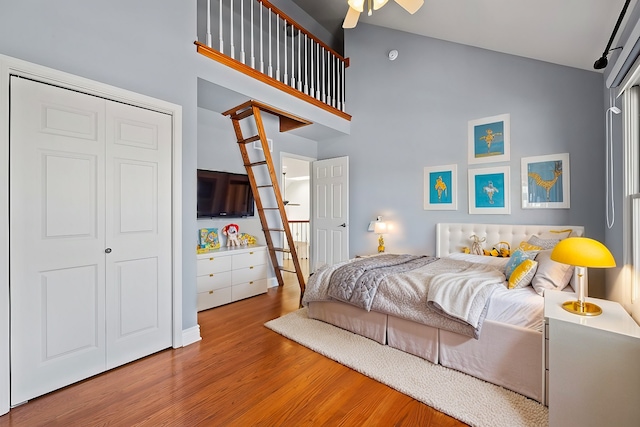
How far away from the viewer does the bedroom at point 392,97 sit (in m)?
2.03

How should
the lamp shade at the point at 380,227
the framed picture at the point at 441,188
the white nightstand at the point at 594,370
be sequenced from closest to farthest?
the white nightstand at the point at 594,370, the framed picture at the point at 441,188, the lamp shade at the point at 380,227

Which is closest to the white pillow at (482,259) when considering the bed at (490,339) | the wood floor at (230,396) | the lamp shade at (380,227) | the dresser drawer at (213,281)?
the bed at (490,339)

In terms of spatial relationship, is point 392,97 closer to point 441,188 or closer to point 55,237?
point 441,188

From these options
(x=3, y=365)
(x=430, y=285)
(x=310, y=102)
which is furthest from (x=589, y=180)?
(x=3, y=365)

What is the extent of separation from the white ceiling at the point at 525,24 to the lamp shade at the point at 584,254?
1486 millimetres

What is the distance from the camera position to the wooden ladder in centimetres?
350

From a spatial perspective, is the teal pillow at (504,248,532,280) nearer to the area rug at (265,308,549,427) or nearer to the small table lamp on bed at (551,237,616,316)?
the small table lamp on bed at (551,237,616,316)

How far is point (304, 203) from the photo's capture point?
11.1 m

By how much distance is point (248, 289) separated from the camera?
3900 mm

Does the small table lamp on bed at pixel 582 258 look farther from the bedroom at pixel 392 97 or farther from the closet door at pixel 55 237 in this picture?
the closet door at pixel 55 237

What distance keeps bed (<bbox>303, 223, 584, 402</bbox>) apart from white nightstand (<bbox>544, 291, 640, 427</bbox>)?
29 centimetres

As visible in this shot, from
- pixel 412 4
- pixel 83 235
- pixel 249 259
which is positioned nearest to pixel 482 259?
pixel 412 4

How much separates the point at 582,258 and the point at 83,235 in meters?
3.09

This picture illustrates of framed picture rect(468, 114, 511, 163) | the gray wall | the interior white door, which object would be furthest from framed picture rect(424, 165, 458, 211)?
the interior white door
